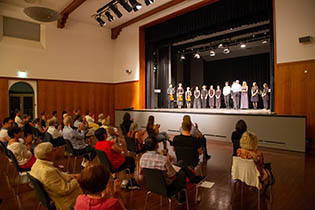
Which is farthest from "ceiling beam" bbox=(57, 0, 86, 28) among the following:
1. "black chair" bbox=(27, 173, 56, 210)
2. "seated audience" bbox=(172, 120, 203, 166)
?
"black chair" bbox=(27, 173, 56, 210)

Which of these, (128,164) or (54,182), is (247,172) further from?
(54,182)

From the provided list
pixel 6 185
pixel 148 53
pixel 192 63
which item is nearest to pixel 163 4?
pixel 148 53

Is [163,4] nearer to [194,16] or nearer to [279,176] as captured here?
[194,16]

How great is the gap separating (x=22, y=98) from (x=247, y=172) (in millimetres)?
10276

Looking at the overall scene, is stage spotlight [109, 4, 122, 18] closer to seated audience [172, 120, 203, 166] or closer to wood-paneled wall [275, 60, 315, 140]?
wood-paneled wall [275, 60, 315, 140]

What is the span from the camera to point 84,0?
346 inches

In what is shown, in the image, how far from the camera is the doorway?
940cm

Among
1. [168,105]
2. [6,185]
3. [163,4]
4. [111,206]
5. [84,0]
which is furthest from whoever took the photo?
[168,105]

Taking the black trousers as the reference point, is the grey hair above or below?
above

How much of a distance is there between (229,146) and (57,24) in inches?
383

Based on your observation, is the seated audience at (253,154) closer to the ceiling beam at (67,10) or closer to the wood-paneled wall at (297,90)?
the wood-paneled wall at (297,90)

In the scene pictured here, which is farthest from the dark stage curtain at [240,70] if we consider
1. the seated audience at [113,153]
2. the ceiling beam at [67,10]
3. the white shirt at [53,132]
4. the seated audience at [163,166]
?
the seated audience at [163,166]

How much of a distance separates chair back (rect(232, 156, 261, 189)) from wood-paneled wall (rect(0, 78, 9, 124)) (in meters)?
9.94

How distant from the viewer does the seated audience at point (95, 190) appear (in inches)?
52.0
